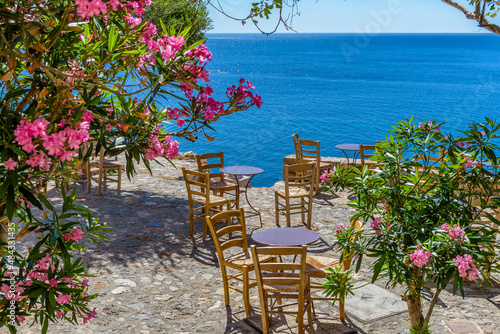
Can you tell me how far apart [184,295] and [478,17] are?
159 inches

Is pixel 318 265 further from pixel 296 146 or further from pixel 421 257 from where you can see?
pixel 296 146

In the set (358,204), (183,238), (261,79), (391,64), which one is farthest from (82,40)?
(391,64)

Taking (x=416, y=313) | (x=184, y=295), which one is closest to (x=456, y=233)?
(x=416, y=313)

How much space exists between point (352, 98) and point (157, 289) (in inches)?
1521

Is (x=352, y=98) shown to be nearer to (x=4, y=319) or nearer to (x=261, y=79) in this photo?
(x=261, y=79)

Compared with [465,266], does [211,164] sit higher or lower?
lower

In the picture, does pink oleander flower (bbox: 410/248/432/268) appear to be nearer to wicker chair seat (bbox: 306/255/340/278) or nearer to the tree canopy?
wicker chair seat (bbox: 306/255/340/278)

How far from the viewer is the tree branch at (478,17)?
4.21 meters

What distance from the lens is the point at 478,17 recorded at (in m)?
4.34

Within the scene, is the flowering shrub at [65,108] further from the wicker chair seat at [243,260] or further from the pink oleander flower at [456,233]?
the wicker chair seat at [243,260]

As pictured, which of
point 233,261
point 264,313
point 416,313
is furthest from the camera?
point 233,261

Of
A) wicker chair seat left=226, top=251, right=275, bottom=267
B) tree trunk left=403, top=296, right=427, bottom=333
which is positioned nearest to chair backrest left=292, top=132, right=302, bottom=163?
wicker chair seat left=226, top=251, right=275, bottom=267

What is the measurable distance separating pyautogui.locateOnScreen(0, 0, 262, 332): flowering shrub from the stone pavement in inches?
93.3

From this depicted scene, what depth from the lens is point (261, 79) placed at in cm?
5825
